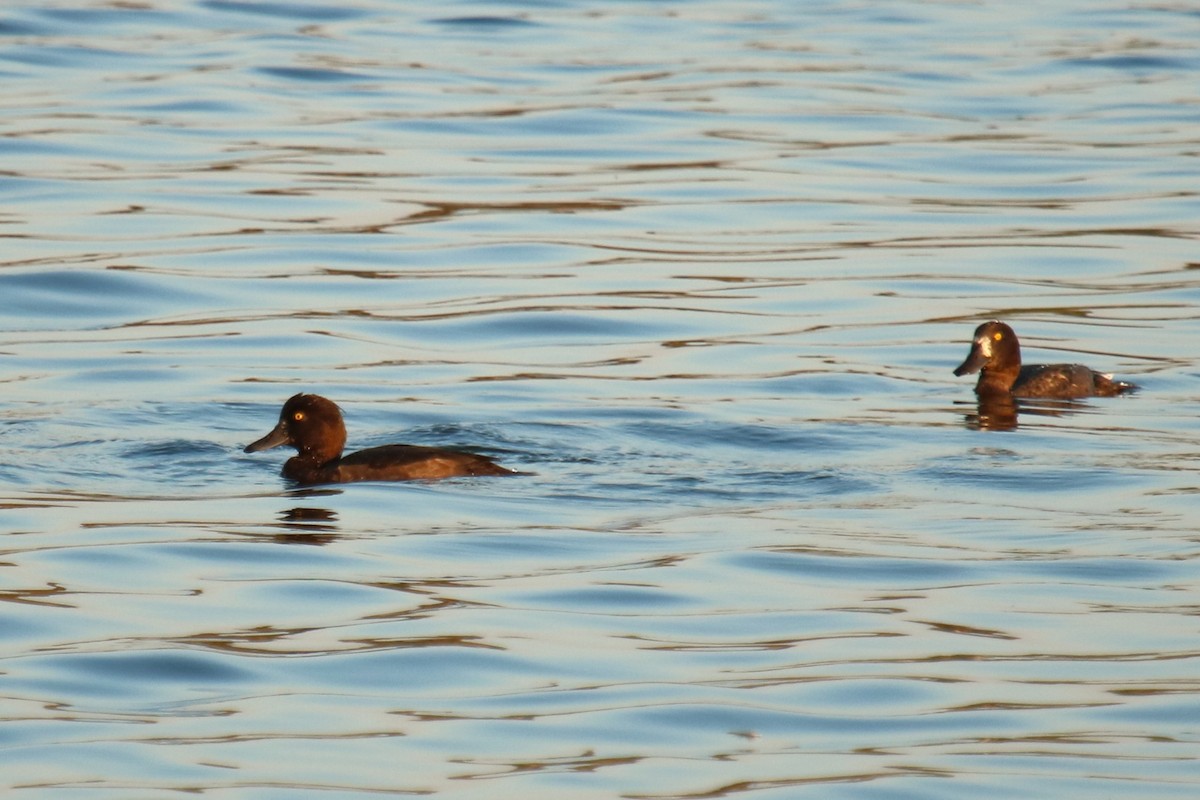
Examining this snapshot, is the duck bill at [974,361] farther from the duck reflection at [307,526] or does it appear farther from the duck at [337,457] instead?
the duck reflection at [307,526]

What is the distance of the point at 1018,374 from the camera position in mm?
13984

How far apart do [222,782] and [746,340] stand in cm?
913

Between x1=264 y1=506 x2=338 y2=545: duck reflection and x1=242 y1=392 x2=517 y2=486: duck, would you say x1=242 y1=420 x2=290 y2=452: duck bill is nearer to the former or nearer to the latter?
x1=242 y1=392 x2=517 y2=486: duck

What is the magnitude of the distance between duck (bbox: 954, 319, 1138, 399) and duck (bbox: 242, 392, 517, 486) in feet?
13.1

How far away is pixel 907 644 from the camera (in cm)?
786

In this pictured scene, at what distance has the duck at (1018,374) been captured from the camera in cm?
1348

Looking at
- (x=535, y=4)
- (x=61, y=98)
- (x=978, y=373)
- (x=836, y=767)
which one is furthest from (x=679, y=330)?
(x=535, y=4)

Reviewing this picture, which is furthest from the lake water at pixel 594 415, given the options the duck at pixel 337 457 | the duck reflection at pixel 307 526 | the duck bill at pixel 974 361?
the duck bill at pixel 974 361

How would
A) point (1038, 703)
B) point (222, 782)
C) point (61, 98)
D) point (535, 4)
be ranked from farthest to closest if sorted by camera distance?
1. point (535, 4)
2. point (61, 98)
3. point (1038, 703)
4. point (222, 782)

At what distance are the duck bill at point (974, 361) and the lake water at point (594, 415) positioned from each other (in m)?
0.26

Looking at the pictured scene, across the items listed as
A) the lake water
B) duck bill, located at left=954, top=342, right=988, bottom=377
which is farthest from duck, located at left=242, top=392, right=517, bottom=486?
duck bill, located at left=954, top=342, right=988, bottom=377

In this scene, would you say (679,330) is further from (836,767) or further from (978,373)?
(836,767)

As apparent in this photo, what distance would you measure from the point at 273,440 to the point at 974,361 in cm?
481

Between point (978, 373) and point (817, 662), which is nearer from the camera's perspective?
point (817, 662)
